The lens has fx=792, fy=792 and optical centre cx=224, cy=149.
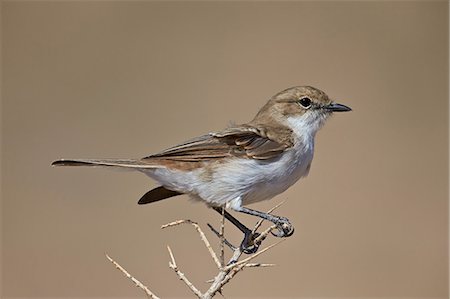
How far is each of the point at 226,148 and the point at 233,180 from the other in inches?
Answer: 8.8

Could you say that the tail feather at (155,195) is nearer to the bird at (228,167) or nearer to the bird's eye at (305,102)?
the bird at (228,167)

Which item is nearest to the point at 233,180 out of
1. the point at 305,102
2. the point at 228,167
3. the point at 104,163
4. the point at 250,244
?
Answer: the point at 228,167

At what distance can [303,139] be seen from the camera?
4.79 meters

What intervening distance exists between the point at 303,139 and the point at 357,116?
5758mm

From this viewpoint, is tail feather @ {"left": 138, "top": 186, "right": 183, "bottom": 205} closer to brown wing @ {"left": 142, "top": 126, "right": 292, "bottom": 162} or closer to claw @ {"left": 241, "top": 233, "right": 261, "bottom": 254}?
brown wing @ {"left": 142, "top": 126, "right": 292, "bottom": 162}

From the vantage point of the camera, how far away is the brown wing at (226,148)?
445cm

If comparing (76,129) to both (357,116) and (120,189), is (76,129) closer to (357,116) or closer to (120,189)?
(120,189)

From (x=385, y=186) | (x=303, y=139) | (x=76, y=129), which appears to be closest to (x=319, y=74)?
(x=385, y=186)

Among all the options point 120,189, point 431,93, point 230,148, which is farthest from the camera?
point 431,93

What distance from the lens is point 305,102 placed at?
5.11m

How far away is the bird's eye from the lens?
5094 millimetres

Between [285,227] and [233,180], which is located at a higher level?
[233,180]

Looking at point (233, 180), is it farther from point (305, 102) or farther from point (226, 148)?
point (305, 102)

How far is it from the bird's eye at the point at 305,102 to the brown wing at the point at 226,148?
61 cm
